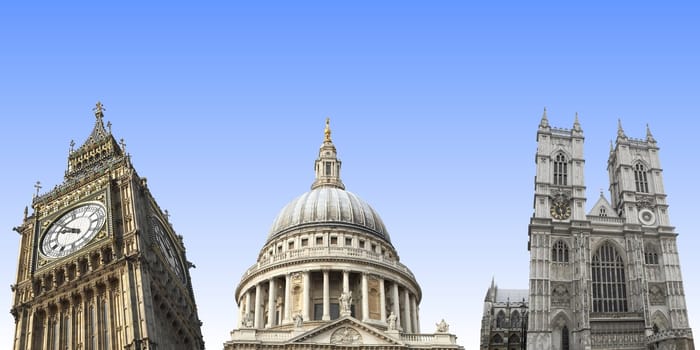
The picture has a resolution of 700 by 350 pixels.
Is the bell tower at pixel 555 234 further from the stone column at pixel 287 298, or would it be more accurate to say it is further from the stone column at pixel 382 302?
the stone column at pixel 287 298

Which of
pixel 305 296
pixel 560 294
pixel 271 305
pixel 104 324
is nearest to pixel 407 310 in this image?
pixel 305 296

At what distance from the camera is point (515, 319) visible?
112 meters

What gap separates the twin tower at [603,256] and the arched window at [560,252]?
9 centimetres

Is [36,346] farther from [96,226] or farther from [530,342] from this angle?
[530,342]

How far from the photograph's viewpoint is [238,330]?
73188 millimetres

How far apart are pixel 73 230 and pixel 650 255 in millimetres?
57001

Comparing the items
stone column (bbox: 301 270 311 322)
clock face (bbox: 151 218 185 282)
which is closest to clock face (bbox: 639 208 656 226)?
stone column (bbox: 301 270 311 322)

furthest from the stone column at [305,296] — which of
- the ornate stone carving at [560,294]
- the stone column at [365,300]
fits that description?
the ornate stone carving at [560,294]

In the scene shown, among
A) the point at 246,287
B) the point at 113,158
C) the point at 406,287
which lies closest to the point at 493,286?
the point at 406,287

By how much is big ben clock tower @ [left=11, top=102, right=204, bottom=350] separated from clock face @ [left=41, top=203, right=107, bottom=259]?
0.07 m

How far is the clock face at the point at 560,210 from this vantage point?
94938 mm

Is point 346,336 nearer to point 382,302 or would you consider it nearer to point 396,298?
point 382,302

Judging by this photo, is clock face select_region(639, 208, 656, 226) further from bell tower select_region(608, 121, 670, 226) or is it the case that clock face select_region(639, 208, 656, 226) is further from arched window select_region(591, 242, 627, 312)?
arched window select_region(591, 242, 627, 312)

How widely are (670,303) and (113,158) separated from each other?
175ft
